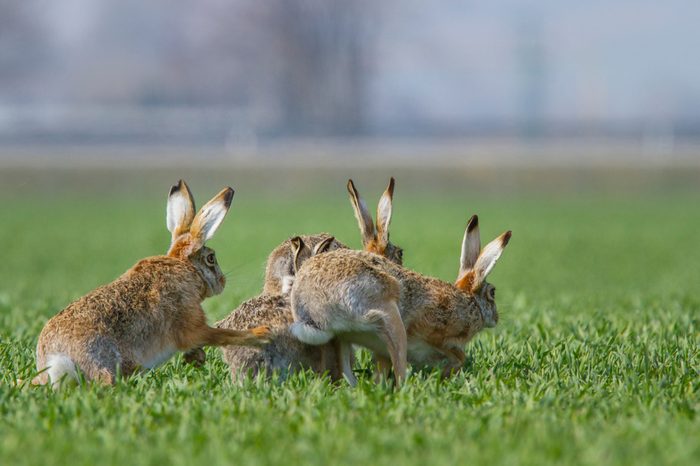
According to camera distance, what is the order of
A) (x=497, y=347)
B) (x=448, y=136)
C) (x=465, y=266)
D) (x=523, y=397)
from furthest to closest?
(x=448, y=136) < (x=497, y=347) < (x=465, y=266) < (x=523, y=397)

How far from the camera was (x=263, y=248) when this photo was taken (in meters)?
16.2

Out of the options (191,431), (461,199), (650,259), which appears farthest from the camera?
(461,199)

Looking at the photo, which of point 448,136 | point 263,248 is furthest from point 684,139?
point 263,248

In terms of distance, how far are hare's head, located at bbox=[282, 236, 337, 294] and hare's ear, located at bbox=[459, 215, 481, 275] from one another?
684 millimetres

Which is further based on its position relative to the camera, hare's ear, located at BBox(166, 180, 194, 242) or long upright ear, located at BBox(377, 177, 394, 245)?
long upright ear, located at BBox(377, 177, 394, 245)

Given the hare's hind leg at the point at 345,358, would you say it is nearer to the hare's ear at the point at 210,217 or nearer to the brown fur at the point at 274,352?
the brown fur at the point at 274,352

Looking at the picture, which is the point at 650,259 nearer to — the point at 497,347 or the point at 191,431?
the point at 497,347

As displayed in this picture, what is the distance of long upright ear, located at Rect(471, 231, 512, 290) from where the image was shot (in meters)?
5.43

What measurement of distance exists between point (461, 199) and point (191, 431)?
92.7ft

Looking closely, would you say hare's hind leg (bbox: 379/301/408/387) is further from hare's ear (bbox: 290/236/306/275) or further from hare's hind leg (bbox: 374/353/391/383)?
hare's ear (bbox: 290/236/306/275)

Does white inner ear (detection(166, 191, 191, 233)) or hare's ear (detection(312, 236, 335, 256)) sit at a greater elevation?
white inner ear (detection(166, 191, 191, 233))

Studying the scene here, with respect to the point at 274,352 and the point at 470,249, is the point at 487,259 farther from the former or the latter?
the point at 274,352

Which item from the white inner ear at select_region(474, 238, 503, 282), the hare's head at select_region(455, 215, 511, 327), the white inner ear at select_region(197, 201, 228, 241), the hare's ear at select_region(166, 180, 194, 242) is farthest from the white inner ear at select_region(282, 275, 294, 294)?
the white inner ear at select_region(474, 238, 503, 282)

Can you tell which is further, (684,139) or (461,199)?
(684,139)
